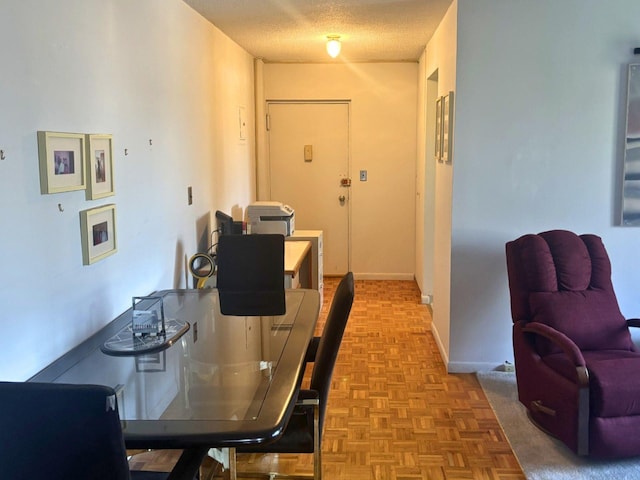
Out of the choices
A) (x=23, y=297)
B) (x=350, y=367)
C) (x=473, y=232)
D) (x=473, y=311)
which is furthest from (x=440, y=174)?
(x=23, y=297)

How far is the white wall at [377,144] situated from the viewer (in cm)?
627

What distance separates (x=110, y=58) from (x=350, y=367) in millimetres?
2429

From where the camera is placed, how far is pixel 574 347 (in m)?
2.79

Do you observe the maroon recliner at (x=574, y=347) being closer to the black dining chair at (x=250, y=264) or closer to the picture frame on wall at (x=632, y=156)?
the picture frame on wall at (x=632, y=156)

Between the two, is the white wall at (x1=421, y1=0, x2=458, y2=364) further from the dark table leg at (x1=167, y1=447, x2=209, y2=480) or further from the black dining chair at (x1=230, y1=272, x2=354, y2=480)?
the dark table leg at (x1=167, y1=447, x2=209, y2=480)

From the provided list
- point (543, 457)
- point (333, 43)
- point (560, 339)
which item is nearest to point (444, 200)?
point (560, 339)

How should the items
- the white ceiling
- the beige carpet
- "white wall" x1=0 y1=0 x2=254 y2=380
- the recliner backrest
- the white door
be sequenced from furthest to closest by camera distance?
1. the white door
2. the white ceiling
3. the recliner backrest
4. the beige carpet
5. "white wall" x1=0 y1=0 x2=254 y2=380

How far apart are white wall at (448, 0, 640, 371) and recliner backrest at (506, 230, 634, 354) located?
1.40ft

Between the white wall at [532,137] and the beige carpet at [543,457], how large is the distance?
652 mm

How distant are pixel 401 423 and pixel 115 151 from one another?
1.99 m

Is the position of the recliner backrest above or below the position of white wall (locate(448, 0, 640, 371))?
below

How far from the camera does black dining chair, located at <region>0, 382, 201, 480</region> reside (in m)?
1.23

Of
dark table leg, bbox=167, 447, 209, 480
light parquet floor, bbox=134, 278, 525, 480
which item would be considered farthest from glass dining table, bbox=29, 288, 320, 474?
light parquet floor, bbox=134, 278, 525, 480

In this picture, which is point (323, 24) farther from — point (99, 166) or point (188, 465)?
Result: point (188, 465)
